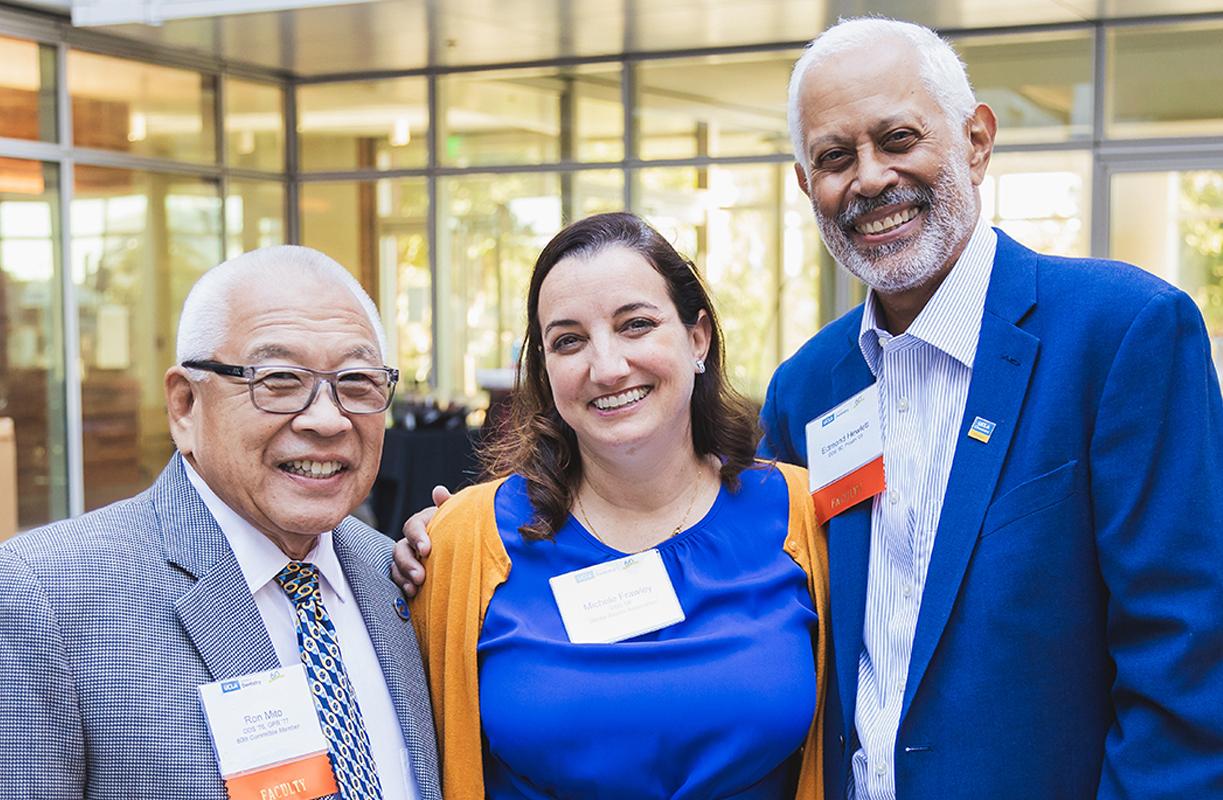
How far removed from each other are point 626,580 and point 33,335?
26.2 feet

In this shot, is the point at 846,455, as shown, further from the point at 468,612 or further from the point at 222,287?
the point at 222,287

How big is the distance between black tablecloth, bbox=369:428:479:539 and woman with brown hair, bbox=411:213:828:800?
18.6ft

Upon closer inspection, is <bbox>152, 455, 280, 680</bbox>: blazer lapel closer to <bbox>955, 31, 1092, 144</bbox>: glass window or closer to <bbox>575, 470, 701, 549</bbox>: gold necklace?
<bbox>575, 470, 701, 549</bbox>: gold necklace

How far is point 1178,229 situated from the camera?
8711 millimetres

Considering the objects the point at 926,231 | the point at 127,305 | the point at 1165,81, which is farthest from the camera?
the point at 127,305

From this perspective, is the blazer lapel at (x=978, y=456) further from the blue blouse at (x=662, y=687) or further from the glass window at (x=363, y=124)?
the glass window at (x=363, y=124)

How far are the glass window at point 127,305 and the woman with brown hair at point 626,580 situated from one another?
792 cm

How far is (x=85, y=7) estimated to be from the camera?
8.77 m

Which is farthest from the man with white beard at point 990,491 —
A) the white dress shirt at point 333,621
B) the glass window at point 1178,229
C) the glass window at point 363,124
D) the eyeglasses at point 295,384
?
the glass window at point 363,124

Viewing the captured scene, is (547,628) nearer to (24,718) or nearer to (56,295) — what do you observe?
(24,718)

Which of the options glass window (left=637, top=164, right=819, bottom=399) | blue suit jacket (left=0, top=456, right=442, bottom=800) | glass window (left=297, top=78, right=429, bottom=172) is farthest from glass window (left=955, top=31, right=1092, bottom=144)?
blue suit jacket (left=0, top=456, right=442, bottom=800)

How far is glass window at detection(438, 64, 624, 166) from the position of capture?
408 inches

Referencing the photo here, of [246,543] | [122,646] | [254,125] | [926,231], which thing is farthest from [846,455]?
[254,125]

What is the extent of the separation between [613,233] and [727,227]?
784cm
